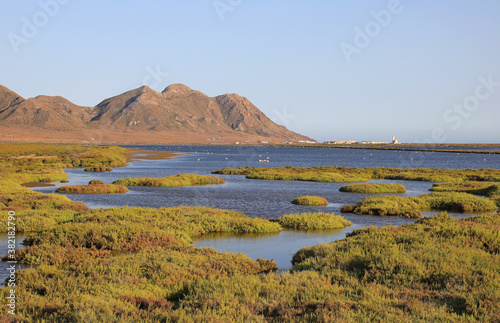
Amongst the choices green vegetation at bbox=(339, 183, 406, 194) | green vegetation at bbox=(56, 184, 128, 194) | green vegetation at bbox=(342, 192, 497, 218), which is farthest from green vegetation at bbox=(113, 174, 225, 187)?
green vegetation at bbox=(342, 192, 497, 218)

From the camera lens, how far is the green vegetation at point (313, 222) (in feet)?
89.1

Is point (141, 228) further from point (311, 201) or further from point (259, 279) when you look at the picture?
A: point (311, 201)

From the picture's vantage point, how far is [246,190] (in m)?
49.8

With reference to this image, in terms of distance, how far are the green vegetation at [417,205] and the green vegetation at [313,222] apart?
521 centimetres

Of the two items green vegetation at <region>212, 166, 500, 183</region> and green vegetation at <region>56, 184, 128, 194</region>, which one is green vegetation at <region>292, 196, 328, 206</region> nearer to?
green vegetation at <region>56, 184, 128, 194</region>

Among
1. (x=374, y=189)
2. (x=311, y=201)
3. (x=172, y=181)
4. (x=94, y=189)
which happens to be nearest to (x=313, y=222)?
(x=311, y=201)

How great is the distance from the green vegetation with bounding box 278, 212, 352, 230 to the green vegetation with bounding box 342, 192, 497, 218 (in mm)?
5214

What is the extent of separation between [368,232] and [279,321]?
10.7 m

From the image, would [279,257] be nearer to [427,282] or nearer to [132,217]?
[427,282]

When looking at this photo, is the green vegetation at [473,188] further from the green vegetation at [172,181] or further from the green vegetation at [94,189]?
the green vegetation at [94,189]

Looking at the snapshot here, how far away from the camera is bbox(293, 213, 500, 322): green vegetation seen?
1155 centimetres

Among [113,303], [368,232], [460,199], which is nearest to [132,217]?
[368,232]

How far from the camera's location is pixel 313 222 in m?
27.4

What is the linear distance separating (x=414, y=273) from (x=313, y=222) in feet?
42.7
